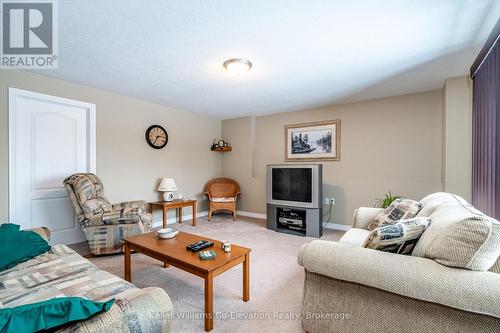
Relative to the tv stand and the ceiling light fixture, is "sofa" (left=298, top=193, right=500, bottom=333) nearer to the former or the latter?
the ceiling light fixture

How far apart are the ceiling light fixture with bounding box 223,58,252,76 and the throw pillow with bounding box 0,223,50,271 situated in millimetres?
2317

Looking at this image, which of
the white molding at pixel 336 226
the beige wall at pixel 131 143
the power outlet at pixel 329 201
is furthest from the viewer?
the power outlet at pixel 329 201

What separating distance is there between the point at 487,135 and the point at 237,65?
260cm

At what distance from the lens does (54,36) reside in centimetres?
203

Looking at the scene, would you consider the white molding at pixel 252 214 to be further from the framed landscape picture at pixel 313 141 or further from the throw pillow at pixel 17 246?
the throw pillow at pixel 17 246

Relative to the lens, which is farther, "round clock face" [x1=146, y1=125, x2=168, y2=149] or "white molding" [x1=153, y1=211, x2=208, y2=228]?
"white molding" [x1=153, y1=211, x2=208, y2=228]

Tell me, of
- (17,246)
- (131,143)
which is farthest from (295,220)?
(17,246)

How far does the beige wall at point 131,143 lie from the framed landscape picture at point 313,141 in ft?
6.35

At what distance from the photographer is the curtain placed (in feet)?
6.38

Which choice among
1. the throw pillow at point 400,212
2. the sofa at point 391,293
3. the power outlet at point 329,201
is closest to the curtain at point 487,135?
the throw pillow at point 400,212

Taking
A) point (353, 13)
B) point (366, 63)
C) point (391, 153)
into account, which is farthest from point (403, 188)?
point (353, 13)

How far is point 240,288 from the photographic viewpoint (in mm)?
2076

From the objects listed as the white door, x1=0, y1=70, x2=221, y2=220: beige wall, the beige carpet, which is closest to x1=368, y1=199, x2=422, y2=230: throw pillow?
the beige carpet

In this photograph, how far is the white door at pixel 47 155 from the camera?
279 cm
